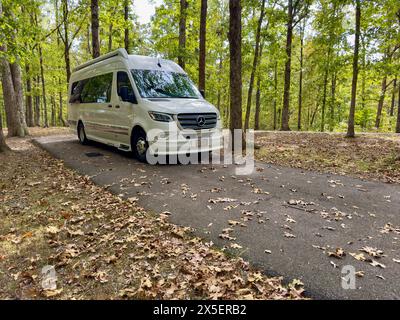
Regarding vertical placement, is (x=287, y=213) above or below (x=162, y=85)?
below

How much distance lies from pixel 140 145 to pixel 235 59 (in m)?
4.47

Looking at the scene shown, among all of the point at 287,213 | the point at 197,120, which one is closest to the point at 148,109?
the point at 197,120

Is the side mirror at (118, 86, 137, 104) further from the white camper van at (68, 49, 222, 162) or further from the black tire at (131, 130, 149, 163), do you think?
the black tire at (131, 130, 149, 163)

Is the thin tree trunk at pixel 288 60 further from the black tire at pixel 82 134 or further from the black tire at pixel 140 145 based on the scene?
the black tire at pixel 82 134

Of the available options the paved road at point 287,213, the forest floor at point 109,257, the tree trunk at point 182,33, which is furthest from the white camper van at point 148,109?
the tree trunk at point 182,33

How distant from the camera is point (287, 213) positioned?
15.6ft

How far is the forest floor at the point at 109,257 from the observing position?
2.94 metres

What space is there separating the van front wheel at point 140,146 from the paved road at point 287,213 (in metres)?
0.28

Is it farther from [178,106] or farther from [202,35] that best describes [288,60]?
[178,106]

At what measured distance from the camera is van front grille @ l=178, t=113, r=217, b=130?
737 cm

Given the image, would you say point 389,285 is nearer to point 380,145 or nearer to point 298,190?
point 298,190
